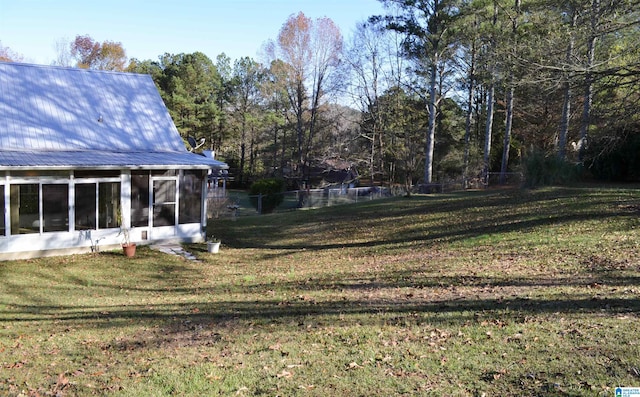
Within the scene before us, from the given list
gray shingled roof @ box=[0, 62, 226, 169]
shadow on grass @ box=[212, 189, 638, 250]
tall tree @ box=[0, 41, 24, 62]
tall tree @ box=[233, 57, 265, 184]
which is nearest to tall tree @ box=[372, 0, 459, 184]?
shadow on grass @ box=[212, 189, 638, 250]

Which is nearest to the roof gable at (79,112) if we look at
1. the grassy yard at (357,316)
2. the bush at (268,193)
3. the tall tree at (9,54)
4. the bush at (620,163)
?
the grassy yard at (357,316)

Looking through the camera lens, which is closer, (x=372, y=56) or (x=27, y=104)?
(x=27, y=104)

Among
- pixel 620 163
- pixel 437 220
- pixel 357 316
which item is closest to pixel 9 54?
pixel 437 220

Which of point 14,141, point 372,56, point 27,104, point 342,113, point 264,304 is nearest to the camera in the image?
point 264,304

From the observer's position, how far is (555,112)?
31297 mm

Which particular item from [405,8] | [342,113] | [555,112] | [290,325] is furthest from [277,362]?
[342,113]

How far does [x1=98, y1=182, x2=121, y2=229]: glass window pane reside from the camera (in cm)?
1470

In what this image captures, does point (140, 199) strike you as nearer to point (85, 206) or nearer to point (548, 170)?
point (85, 206)

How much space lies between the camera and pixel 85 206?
1444 cm

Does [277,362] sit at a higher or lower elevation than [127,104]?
lower

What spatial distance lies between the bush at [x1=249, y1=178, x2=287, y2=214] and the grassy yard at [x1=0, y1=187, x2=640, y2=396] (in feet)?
43.7

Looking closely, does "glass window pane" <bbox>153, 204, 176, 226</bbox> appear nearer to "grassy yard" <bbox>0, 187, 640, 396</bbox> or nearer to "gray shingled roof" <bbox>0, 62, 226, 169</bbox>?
"grassy yard" <bbox>0, 187, 640, 396</bbox>

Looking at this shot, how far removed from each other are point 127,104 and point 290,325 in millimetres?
13999

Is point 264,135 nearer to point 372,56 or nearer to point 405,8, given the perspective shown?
point 372,56
